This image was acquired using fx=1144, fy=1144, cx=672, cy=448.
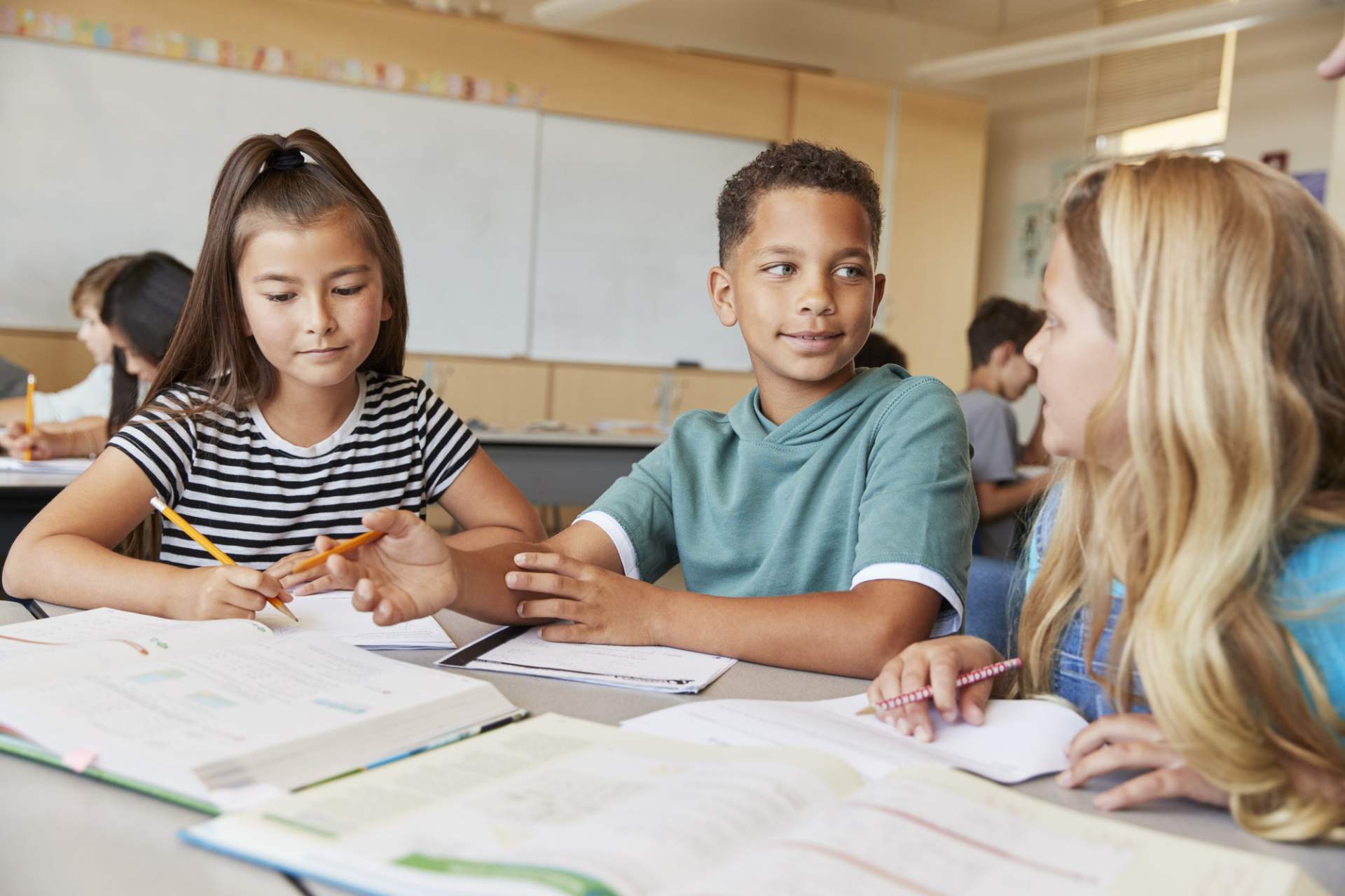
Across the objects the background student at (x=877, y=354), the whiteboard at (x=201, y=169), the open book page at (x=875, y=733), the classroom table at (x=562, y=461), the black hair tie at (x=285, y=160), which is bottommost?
the classroom table at (x=562, y=461)

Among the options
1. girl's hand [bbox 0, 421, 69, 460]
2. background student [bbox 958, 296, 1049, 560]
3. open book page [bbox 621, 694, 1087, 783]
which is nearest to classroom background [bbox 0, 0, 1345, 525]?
background student [bbox 958, 296, 1049, 560]

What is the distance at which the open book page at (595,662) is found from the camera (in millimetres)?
1004

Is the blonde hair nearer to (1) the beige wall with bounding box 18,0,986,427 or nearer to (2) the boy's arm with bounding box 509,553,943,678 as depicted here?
(2) the boy's arm with bounding box 509,553,943,678

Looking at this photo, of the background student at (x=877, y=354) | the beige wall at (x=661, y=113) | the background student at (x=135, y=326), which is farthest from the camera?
the beige wall at (x=661, y=113)

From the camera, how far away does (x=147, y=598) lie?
118 cm

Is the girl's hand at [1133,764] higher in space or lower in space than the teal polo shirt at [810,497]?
lower

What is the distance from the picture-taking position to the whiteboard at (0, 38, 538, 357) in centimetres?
511

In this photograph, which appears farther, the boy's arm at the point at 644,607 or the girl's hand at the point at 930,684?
the boy's arm at the point at 644,607

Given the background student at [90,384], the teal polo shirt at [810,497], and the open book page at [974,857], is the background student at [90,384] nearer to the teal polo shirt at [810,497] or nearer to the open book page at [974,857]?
the teal polo shirt at [810,497]

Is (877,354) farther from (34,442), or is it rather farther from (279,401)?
(34,442)

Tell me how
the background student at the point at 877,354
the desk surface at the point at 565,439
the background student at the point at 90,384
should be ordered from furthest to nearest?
the desk surface at the point at 565,439 → the background student at the point at 90,384 → the background student at the point at 877,354

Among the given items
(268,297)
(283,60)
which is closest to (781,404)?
(268,297)

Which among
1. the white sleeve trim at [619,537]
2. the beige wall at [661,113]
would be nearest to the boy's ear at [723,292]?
the white sleeve trim at [619,537]

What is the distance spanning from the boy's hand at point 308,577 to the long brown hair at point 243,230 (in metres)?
0.34
